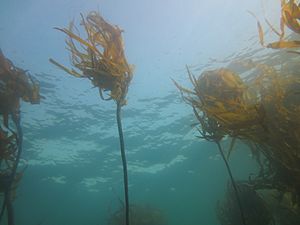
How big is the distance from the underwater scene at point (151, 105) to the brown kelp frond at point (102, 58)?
0.02 metres

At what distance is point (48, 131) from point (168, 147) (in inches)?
449

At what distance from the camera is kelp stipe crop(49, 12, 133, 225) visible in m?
3.75

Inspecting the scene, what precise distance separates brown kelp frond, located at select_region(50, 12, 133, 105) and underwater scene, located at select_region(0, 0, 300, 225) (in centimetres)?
2

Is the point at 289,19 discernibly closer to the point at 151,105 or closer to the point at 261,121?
the point at 261,121

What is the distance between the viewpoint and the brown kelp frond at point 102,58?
148 inches

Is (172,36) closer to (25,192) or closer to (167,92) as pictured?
(167,92)

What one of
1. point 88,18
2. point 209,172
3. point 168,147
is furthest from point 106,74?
point 209,172

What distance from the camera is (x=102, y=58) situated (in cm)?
373

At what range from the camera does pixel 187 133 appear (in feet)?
73.8

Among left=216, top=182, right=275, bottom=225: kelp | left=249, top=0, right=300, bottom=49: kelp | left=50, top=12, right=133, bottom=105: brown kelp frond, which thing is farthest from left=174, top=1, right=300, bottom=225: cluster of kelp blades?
left=216, top=182, right=275, bottom=225: kelp

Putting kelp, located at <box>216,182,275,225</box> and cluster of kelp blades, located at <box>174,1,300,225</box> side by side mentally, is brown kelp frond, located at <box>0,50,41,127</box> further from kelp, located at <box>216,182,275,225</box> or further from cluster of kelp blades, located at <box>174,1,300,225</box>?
kelp, located at <box>216,182,275,225</box>

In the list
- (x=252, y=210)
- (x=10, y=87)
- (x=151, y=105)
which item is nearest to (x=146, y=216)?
(x=151, y=105)

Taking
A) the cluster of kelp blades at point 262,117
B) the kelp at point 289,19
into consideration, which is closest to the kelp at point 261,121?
the cluster of kelp blades at point 262,117

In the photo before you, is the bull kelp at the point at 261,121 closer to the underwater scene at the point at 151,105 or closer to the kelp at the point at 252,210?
the underwater scene at the point at 151,105
